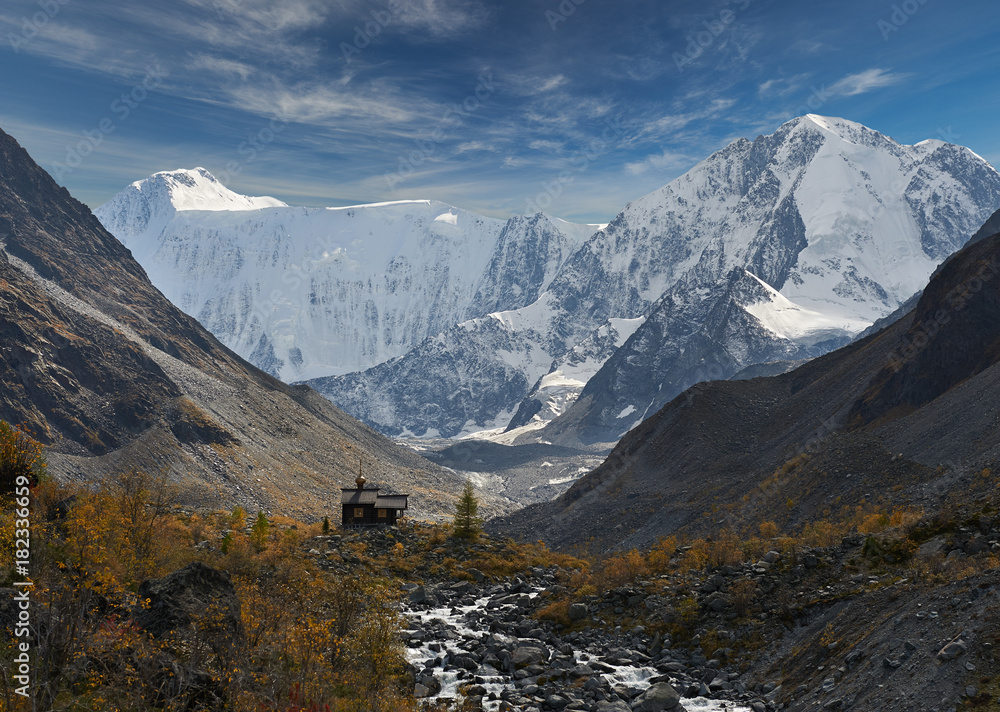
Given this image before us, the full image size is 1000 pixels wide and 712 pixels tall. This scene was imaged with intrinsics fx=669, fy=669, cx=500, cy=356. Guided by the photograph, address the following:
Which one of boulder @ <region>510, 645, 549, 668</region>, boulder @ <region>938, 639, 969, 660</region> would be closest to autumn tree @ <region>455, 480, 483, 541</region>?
boulder @ <region>510, 645, 549, 668</region>

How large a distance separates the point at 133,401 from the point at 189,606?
13518 centimetres

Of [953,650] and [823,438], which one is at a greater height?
[823,438]

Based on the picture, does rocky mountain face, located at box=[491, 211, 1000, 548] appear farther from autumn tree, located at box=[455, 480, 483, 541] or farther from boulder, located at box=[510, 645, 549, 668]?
boulder, located at box=[510, 645, 549, 668]

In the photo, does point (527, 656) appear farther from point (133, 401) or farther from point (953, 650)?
point (133, 401)

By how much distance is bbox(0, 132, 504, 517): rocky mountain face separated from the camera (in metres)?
127

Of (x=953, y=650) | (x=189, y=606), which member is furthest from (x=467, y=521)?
(x=953, y=650)

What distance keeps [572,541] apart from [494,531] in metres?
30.4

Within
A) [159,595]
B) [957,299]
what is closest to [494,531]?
[957,299]

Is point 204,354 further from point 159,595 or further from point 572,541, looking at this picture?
point 159,595

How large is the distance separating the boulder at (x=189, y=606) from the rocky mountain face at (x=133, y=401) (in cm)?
9603

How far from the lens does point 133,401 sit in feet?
462

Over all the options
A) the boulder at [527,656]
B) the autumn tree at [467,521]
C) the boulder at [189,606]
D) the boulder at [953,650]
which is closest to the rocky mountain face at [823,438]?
the autumn tree at [467,521]

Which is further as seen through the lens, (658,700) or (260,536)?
(260,536)

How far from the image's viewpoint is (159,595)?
76.4ft
